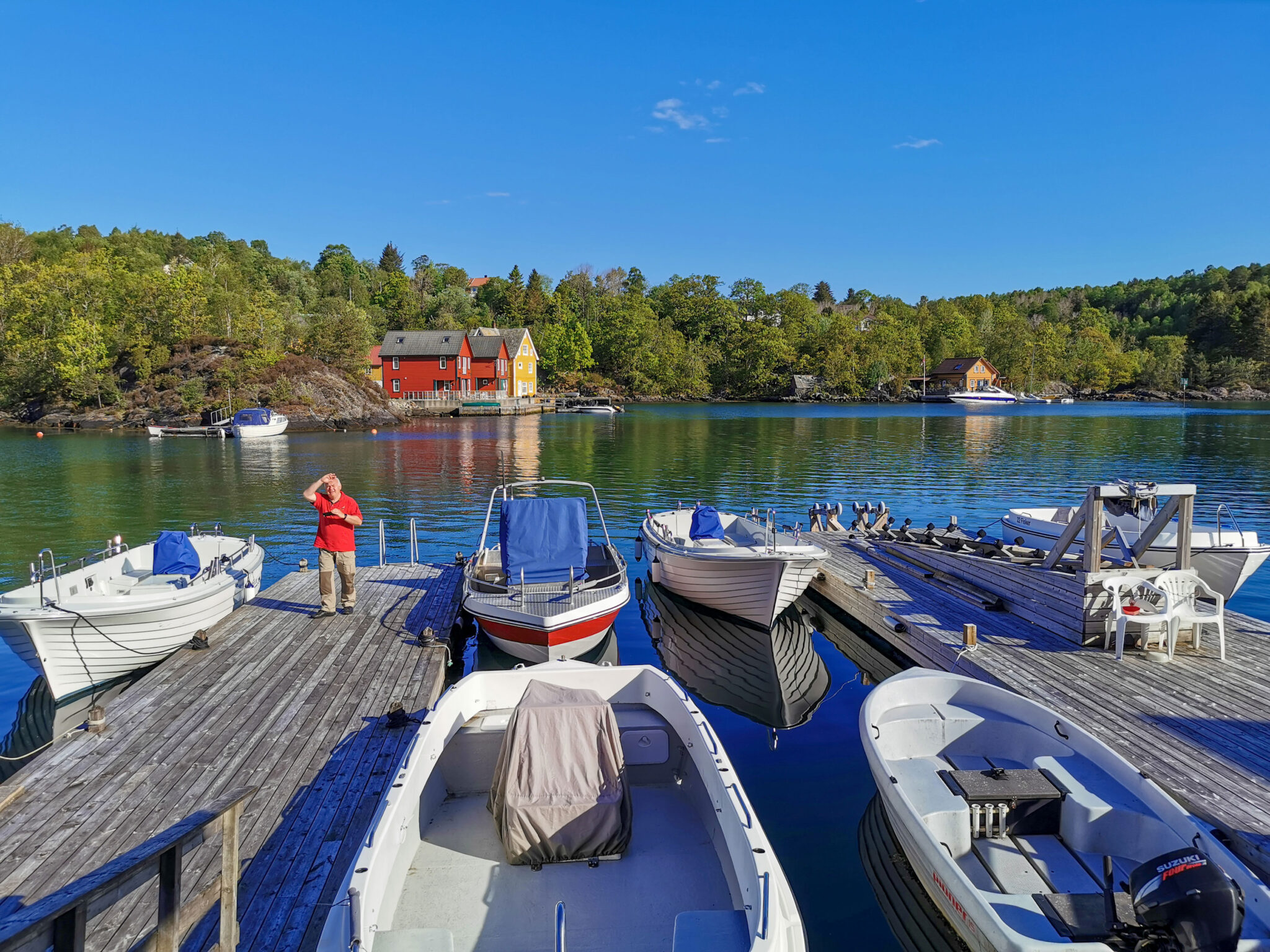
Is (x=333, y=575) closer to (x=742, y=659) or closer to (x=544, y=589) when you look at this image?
(x=544, y=589)

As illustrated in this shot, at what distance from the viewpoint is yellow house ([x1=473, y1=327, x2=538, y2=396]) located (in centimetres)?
8975

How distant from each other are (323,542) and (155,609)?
2.29 meters

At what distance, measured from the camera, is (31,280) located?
68938 mm

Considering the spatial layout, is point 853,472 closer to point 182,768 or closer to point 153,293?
point 182,768

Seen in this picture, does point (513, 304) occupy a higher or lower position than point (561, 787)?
higher

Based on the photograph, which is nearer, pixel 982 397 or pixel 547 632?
pixel 547 632

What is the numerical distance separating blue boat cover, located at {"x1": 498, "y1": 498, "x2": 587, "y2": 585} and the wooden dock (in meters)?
5.43

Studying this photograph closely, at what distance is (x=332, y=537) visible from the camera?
11109 millimetres

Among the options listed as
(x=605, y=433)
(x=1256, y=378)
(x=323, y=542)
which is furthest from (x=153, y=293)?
(x=1256, y=378)

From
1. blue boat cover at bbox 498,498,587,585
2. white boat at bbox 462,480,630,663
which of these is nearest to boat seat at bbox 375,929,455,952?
white boat at bbox 462,480,630,663

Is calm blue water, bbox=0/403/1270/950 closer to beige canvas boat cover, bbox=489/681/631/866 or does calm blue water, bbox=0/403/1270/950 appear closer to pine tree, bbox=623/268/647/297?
beige canvas boat cover, bbox=489/681/631/866

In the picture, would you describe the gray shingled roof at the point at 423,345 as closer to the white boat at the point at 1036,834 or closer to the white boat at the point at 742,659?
the white boat at the point at 742,659

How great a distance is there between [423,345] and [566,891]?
84205 millimetres

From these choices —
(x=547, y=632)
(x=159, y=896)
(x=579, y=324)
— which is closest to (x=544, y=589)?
(x=547, y=632)
